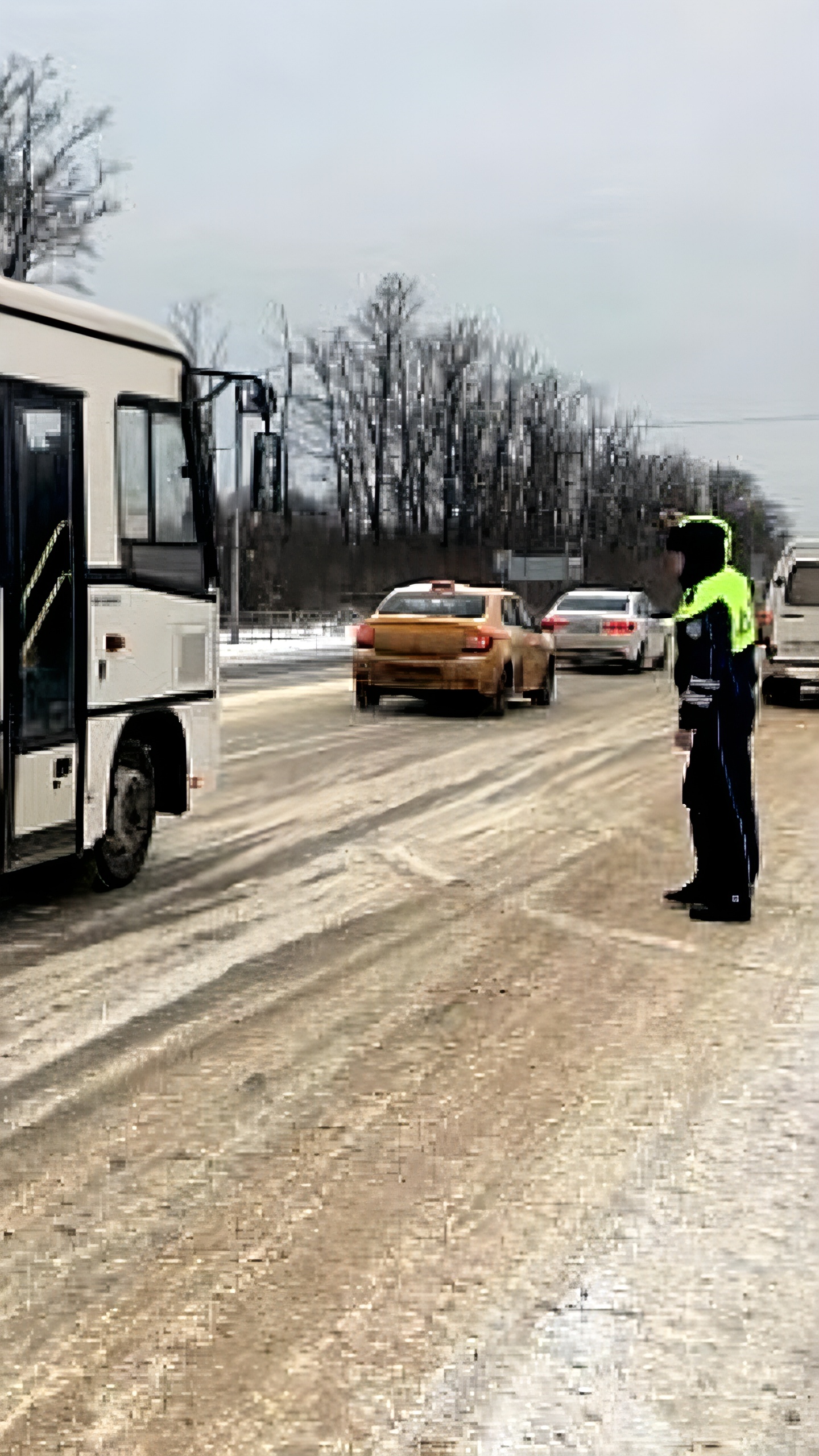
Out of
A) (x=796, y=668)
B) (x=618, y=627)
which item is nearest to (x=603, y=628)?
(x=618, y=627)

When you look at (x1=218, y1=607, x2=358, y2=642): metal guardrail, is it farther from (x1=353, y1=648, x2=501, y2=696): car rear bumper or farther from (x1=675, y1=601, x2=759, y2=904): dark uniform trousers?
(x1=675, y1=601, x2=759, y2=904): dark uniform trousers

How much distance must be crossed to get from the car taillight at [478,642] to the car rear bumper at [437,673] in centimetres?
9

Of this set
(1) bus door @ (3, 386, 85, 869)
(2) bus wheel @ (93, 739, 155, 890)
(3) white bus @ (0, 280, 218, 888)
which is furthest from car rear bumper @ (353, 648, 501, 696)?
(1) bus door @ (3, 386, 85, 869)

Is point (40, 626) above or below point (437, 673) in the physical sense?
above

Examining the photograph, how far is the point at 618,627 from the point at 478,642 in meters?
10.9

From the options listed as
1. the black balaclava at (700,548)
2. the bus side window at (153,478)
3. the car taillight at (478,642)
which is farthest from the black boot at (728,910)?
the car taillight at (478,642)

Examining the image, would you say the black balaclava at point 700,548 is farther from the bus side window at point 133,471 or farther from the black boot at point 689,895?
the bus side window at point 133,471

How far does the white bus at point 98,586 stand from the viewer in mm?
7090

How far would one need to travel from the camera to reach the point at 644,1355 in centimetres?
349

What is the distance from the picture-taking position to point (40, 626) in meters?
7.20

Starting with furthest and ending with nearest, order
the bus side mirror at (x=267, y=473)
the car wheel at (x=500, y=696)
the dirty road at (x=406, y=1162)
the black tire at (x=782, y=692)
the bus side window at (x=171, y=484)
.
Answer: the black tire at (x=782, y=692) < the car wheel at (x=500, y=696) < the bus side mirror at (x=267, y=473) < the bus side window at (x=171, y=484) < the dirty road at (x=406, y=1162)

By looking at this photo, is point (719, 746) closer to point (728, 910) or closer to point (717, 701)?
point (717, 701)

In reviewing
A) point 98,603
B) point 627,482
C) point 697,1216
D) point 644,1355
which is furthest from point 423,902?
point 627,482

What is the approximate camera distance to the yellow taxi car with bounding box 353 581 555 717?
18.7m
